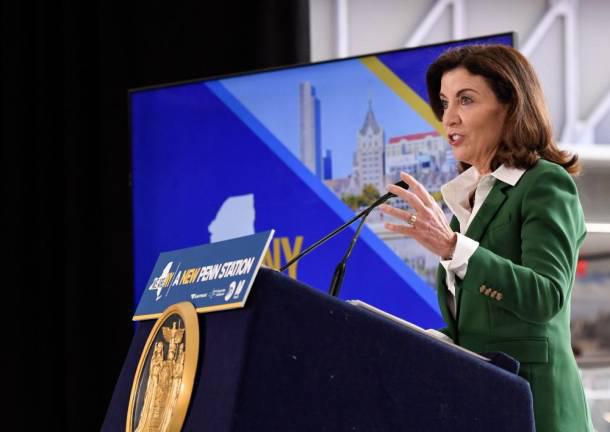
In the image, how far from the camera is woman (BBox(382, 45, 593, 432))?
57.0 inches

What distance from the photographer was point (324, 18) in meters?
3.99

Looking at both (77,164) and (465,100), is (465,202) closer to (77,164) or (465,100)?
(465,100)

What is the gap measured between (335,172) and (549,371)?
5.60ft

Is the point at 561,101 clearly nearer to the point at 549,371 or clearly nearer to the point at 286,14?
the point at 286,14

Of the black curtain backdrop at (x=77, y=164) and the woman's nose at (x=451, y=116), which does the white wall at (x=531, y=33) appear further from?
the woman's nose at (x=451, y=116)

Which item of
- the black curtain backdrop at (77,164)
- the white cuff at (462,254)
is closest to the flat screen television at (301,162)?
the black curtain backdrop at (77,164)

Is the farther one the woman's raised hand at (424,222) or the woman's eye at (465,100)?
the woman's eye at (465,100)

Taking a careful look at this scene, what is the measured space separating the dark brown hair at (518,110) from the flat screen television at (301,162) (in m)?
1.19

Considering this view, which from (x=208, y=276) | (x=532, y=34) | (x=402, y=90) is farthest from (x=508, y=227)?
(x=532, y=34)

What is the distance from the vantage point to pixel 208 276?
1.30m

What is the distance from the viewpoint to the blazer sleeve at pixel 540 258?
1.44m

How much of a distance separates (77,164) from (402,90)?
144 cm

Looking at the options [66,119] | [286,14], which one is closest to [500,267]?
[286,14]

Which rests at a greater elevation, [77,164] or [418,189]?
[77,164]
